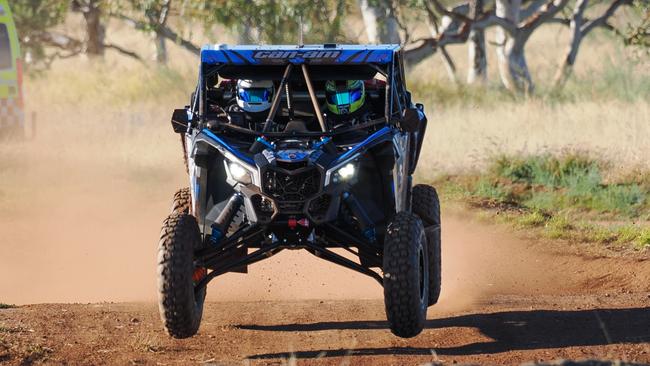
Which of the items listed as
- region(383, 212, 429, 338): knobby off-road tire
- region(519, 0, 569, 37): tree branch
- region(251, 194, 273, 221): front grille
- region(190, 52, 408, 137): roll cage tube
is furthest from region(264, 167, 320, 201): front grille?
region(519, 0, 569, 37): tree branch

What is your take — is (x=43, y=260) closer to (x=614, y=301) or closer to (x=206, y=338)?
(x=206, y=338)

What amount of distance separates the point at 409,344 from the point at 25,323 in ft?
9.37

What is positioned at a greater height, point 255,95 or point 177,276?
point 255,95

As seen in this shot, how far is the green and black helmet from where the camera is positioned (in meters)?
9.95

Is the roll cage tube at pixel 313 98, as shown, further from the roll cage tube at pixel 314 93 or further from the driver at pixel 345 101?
the driver at pixel 345 101

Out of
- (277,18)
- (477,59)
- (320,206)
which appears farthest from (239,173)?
(477,59)

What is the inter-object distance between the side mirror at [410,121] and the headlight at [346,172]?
0.59m

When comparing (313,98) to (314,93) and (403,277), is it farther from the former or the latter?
(403,277)

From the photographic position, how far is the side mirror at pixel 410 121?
953 cm

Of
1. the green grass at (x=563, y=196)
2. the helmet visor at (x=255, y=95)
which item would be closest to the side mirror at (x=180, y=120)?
the helmet visor at (x=255, y=95)

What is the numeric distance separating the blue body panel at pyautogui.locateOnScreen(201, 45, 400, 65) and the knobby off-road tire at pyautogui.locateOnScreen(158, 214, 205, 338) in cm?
137

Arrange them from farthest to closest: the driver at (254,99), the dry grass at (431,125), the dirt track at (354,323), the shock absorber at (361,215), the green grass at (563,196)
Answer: the dry grass at (431,125), the green grass at (563,196), the driver at (254,99), the shock absorber at (361,215), the dirt track at (354,323)

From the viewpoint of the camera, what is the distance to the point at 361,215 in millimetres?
9328

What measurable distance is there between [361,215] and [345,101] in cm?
103
